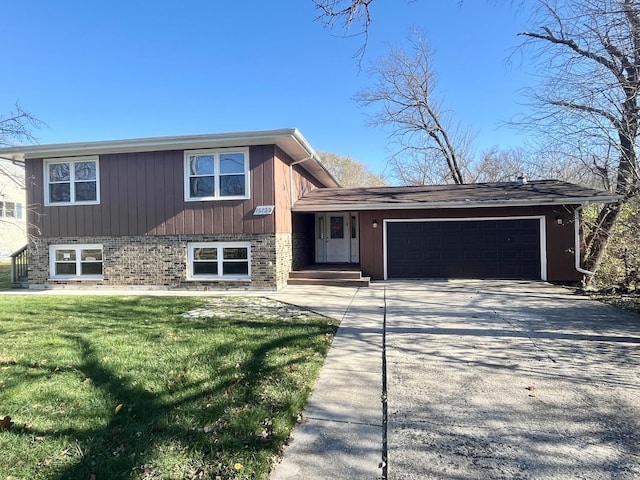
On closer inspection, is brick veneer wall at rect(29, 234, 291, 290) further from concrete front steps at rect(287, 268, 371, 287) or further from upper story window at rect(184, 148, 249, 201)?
upper story window at rect(184, 148, 249, 201)

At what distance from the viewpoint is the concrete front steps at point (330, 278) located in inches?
425

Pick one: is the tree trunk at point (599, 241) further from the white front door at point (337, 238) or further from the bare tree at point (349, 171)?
the bare tree at point (349, 171)

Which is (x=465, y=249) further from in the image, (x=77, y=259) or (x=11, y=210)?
(x=11, y=210)

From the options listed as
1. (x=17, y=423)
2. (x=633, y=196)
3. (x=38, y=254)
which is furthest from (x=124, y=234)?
(x=633, y=196)

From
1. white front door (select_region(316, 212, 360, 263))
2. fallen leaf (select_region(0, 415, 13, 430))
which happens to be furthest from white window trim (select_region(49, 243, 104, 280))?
fallen leaf (select_region(0, 415, 13, 430))

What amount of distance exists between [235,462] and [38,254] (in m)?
12.5

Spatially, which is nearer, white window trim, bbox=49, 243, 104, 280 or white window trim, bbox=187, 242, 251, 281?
white window trim, bbox=187, 242, 251, 281

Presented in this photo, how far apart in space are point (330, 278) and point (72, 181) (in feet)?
28.3

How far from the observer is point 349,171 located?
3847 cm

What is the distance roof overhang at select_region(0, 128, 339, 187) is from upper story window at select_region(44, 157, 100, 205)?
304 millimetres

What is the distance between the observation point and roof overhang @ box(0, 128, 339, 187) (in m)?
9.77

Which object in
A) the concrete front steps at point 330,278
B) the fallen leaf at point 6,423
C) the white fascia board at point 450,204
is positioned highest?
the white fascia board at point 450,204

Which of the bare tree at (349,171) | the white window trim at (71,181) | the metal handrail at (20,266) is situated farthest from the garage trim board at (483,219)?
the bare tree at (349,171)

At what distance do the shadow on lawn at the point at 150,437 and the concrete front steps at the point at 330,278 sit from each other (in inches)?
287
